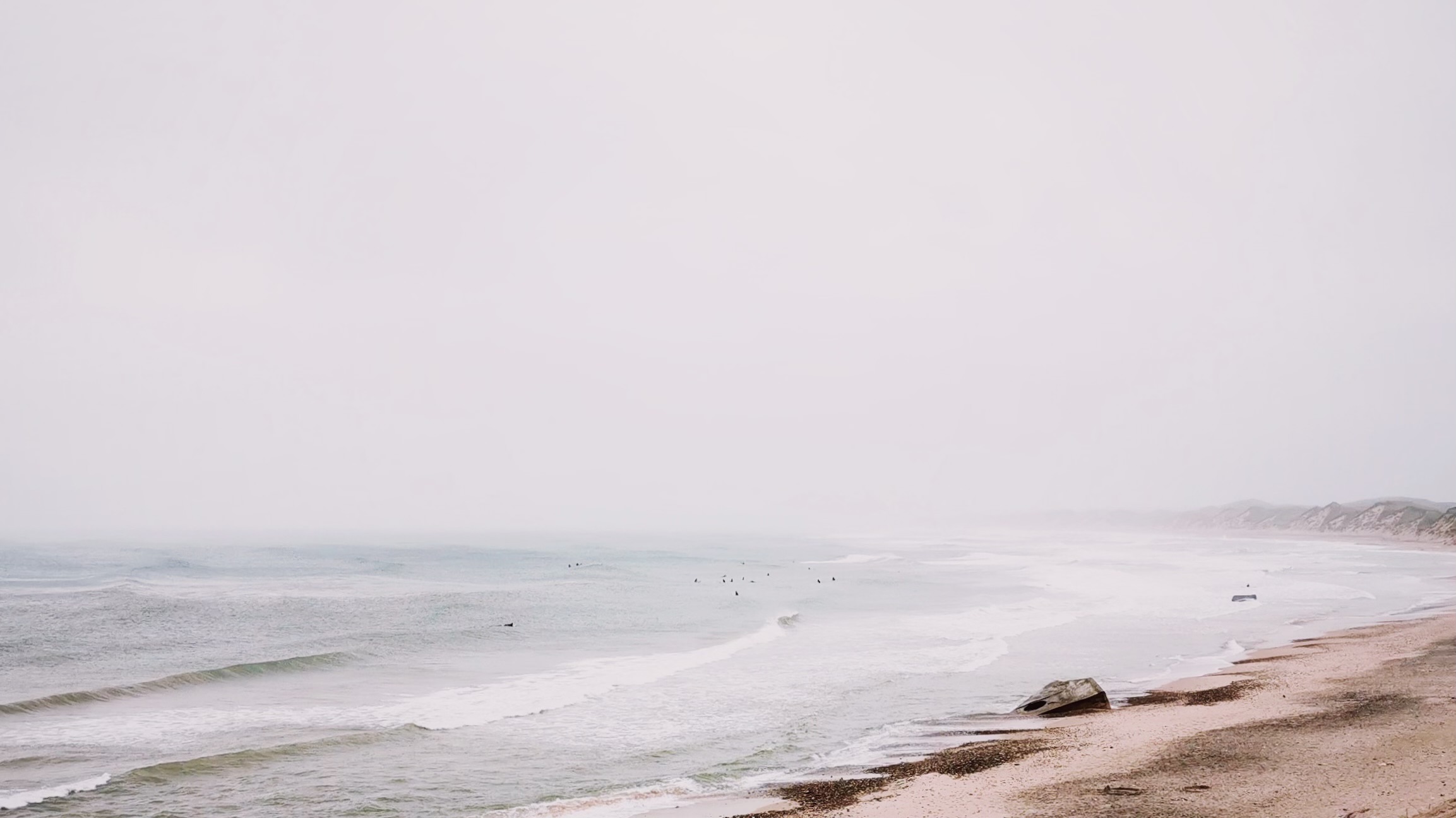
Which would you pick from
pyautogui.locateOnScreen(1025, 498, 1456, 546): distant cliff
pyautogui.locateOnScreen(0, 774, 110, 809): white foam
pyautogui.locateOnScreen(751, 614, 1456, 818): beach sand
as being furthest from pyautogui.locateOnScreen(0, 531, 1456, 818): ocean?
pyautogui.locateOnScreen(1025, 498, 1456, 546): distant cliff

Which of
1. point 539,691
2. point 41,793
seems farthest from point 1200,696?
point 41,793

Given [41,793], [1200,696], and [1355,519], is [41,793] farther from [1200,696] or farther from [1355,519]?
[1355,519]

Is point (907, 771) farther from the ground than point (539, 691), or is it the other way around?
point (907, 771)

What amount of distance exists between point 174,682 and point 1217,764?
30.9 m

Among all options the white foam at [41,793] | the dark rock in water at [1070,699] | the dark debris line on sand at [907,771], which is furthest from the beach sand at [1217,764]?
the white foam at [41,793]

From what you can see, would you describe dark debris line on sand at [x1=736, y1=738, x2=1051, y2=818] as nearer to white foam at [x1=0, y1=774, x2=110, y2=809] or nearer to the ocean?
the ocean

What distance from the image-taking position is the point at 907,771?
16656mm

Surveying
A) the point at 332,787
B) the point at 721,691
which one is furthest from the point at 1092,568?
the point at 332,787

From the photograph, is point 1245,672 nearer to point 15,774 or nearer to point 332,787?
point 332,787

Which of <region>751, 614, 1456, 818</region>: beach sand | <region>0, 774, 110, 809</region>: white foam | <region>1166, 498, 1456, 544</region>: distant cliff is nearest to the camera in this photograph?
<region>751, 614, 1456, 818</region>: beach sand

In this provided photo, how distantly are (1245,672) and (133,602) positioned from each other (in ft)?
190

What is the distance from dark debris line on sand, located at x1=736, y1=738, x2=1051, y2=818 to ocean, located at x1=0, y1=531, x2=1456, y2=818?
0.91 meters

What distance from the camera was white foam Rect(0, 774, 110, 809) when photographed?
1644cm

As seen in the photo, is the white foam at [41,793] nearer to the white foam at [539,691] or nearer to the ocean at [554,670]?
the ocean at [554,670]
